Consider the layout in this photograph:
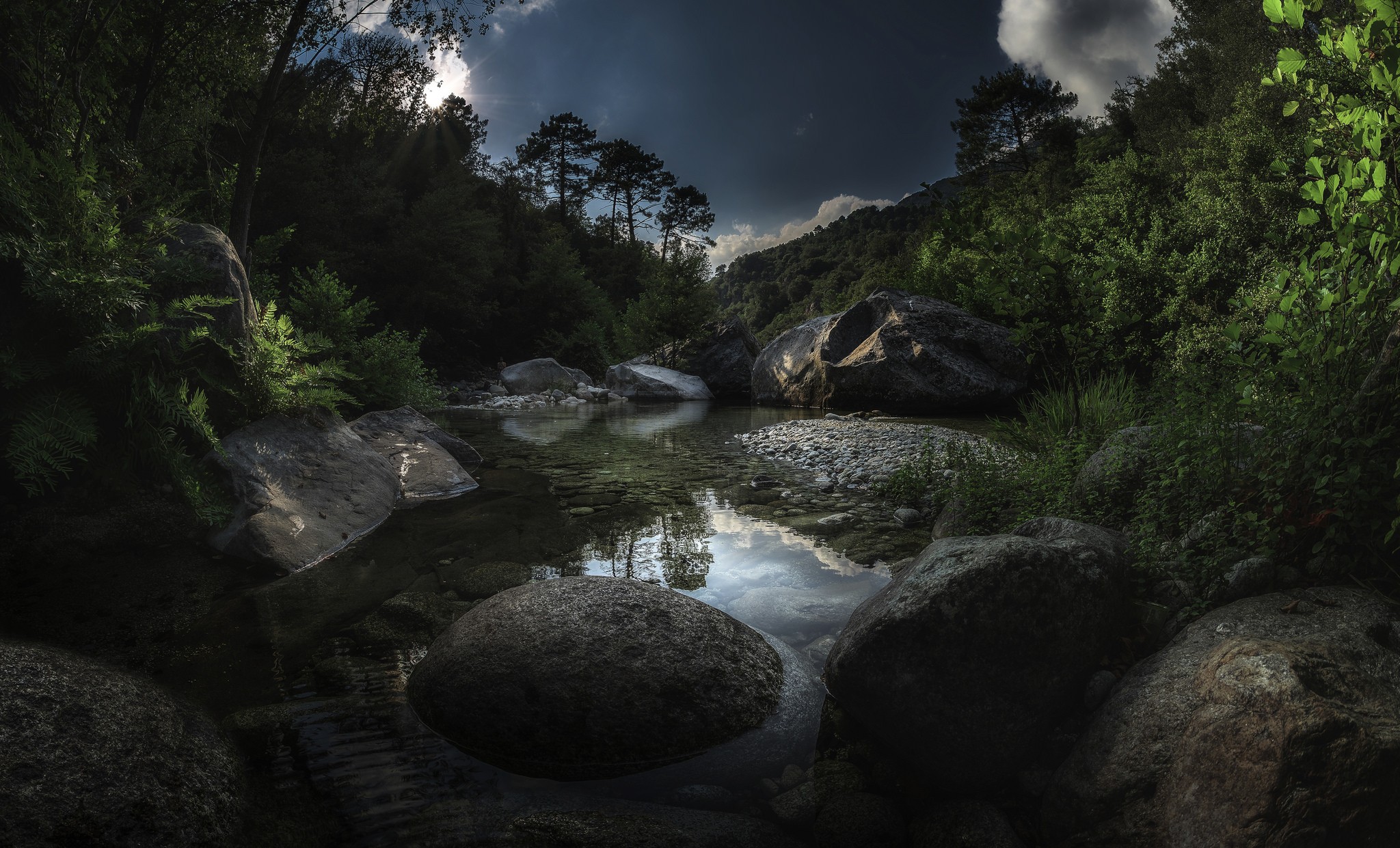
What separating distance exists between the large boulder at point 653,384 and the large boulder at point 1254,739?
19.3 metres

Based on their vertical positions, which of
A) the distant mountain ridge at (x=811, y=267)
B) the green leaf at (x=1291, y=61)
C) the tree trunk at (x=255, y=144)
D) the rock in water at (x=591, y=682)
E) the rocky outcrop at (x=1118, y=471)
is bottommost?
the rock in water at (x=591, y=682)

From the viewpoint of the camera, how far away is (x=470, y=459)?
8.55 m

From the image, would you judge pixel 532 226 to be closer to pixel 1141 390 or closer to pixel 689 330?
pixel 689 330

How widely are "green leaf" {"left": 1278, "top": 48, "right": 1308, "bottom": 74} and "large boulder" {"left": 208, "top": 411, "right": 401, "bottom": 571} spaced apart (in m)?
5.93

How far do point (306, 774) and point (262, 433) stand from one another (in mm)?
4150

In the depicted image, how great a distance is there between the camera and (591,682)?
2676mm

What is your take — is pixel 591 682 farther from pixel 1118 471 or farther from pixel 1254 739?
pixel 1118 471

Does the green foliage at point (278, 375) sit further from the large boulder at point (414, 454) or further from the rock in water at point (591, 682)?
the rock in water at point (591, 682)

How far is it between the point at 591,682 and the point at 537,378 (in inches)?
803

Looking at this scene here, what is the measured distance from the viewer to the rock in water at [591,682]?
2533mm

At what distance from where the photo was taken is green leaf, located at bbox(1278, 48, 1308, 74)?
7.32 ft

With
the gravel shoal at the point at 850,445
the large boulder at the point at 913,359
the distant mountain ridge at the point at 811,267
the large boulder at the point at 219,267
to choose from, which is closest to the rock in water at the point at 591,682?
the gravel shoal at the point at 850,445

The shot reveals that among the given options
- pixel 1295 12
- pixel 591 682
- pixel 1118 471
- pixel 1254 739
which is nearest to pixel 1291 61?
pixel 1295 12

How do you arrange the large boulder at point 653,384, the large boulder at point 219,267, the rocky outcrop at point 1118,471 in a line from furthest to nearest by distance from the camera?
the large boulder at point 653,384, the large boulder at point 219,267, the rocky outcrop at point 1118,471
